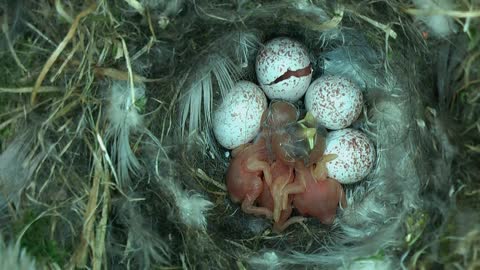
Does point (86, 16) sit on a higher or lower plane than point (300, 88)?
higher

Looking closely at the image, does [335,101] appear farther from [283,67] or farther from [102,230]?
[102,230]

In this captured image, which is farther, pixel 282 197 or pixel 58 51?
pixel 282 197

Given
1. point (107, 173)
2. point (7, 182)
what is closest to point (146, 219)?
point (107, 173)

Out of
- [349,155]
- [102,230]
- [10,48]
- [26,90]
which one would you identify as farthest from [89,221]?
[349,155]

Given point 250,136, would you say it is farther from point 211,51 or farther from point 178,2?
point 178,2

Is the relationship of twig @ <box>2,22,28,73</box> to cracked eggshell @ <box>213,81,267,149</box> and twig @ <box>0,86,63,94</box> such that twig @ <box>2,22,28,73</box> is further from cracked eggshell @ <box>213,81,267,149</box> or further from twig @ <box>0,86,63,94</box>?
cracked eggshell @ <box>213,81,267,149</box>

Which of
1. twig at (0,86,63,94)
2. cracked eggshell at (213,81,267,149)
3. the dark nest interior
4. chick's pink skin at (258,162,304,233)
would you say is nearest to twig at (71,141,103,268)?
the dark nest interior

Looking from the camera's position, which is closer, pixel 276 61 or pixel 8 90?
pixel 8 90
